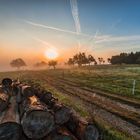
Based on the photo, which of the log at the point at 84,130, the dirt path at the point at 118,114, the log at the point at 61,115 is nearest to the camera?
the log at the point at 84,130

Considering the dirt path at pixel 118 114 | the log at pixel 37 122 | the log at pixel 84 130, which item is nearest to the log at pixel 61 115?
the log at pixel 84 130

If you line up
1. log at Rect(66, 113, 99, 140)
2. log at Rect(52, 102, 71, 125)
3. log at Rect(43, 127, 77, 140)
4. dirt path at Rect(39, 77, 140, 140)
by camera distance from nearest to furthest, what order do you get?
log at Rect(43, 127, 77, 140)
log at Rect(66, 113, 99, 140)
log at Rect(52, 102, 71, 125)
dirt path at Rect(39, 77, 140, 140)

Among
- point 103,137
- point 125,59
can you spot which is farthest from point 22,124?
point 125,59

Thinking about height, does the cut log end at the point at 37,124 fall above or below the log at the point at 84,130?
above

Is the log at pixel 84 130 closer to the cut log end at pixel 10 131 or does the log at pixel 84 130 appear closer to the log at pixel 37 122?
the log at pixel 37 122

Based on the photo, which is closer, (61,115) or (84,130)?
(84,130)

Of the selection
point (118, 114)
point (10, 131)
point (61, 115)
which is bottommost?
point (118, 114)

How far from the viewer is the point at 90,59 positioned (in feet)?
442

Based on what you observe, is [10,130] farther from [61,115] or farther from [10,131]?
[61,115]

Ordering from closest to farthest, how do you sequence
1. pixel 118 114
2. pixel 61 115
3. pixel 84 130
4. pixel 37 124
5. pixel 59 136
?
pixel 59 136
pixel 37 124
pixel 84 130
pixel 61 115
pixel 118 114

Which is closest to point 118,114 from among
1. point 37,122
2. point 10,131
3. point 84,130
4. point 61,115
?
point 61,115

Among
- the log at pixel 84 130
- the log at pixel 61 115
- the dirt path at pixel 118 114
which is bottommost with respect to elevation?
the dirt path at pixel 118 114

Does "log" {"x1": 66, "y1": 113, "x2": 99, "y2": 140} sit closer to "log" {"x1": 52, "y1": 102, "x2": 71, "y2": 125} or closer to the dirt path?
"log" {"x1": 52, "y1": 102, "x2": 71, "y2": 125}

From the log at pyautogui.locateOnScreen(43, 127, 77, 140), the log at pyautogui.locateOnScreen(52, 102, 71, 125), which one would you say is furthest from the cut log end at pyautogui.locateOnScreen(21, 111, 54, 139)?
the log at pyautogui.locateOnScreen(52, 102, 71, 125)
